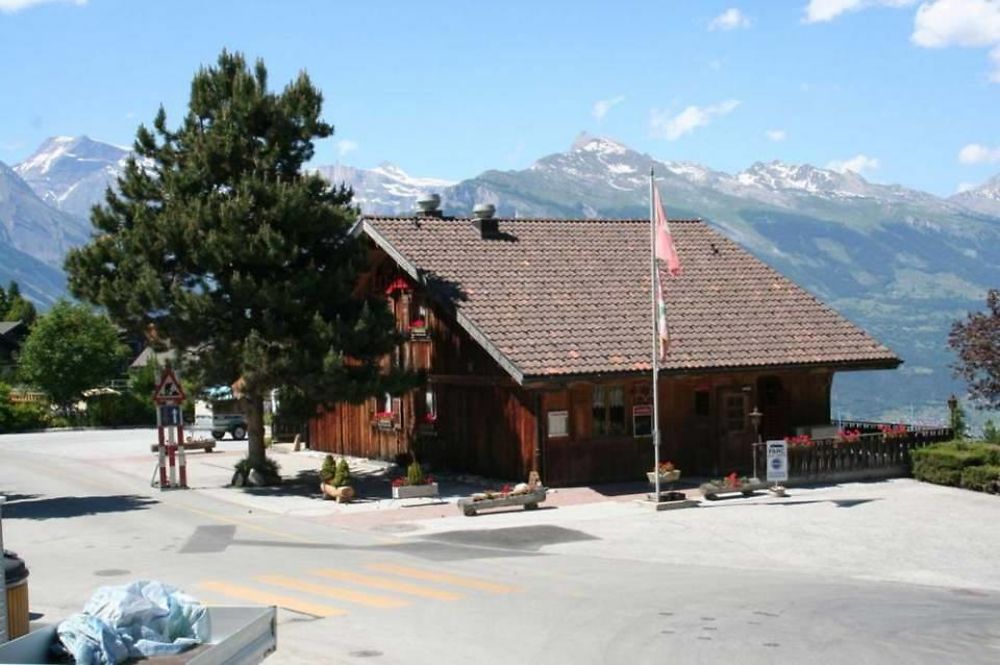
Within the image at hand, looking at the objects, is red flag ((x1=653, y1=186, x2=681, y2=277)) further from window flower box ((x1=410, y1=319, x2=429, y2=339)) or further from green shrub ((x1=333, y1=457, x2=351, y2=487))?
green shrub ((x1=333, y1=457, x2=351, y2=487))

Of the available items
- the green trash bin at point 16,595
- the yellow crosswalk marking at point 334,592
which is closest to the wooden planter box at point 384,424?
the yellow crosswalk marking at point 334,592

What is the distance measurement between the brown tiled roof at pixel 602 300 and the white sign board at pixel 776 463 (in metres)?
2.81

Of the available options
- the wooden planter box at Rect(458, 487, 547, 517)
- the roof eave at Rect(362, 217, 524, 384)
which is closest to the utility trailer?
the wooden planter box at Rect(458, 487, 547, 517)

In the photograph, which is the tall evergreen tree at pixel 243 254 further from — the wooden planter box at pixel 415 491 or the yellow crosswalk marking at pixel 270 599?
the yellow crosswalk marking at pixel 270 599

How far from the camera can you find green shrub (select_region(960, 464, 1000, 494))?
28.2 meters

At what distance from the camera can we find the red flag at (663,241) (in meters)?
25.9

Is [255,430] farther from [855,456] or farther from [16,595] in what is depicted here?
[16,595]

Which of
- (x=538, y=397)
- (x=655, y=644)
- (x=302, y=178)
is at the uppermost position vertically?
(x=302, y=178)

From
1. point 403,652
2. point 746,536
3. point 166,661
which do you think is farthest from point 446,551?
point 166,661

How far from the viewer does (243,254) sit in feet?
94.3

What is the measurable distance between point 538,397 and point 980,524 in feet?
33.0

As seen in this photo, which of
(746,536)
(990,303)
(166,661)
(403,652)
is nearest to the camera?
(166,661)

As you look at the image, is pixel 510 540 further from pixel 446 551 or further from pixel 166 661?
pixel 166 661

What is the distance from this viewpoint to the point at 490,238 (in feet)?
112
